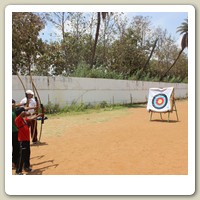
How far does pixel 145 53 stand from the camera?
Result: 15.5 meters

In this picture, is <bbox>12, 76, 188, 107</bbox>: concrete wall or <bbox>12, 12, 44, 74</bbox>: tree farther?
<bbox>12, 76, 188, 107</bbox>: concrete wall

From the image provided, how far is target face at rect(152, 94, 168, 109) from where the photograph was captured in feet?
24.4

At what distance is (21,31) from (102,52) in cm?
637

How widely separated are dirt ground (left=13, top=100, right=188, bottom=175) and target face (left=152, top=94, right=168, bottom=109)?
107cm

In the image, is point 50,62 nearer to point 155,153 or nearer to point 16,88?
point 16,88

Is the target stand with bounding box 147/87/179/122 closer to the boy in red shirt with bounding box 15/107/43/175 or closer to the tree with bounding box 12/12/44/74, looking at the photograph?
the tree with bounding box 12/12/44/74

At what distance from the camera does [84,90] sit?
10586 millimetres

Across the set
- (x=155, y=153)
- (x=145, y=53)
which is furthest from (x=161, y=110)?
(x=145, y=53)

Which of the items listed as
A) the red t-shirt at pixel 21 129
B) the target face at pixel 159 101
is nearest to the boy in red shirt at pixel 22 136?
the red t-shirt at pixel 21 129

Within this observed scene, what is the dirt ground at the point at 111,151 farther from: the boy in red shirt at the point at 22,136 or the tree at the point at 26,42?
the tree at the point at 26,42

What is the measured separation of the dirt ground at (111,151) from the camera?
3.56m

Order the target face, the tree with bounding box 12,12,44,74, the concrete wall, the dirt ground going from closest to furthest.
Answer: the dirt ground, the target face, the tree with bounding box 12,12,44,74, the concrete wall

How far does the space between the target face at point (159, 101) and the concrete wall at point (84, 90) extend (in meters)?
0.61

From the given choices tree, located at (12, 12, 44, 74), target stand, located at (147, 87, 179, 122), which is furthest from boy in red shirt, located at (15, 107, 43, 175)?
target stand, located at (147, 87, 179, 122)
